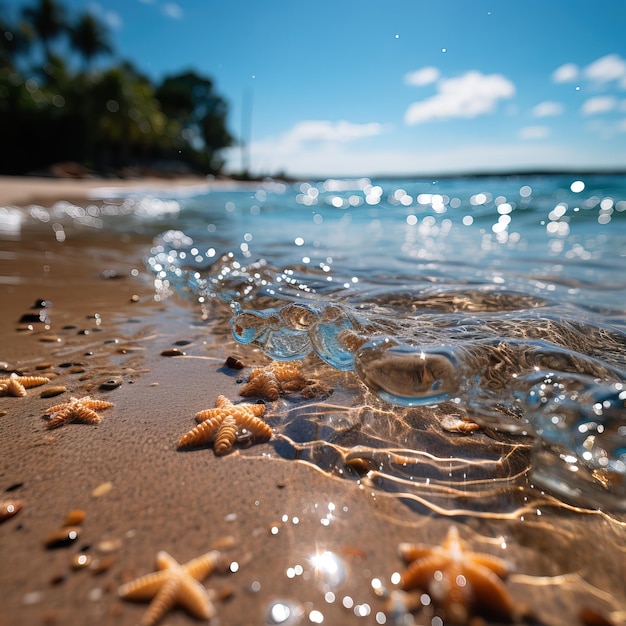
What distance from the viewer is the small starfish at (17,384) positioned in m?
2.66

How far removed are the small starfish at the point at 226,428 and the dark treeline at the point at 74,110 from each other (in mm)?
40516

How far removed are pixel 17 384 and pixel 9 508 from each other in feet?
3.88

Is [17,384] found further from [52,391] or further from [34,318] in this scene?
[34,318]

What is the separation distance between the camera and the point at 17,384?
2666mm

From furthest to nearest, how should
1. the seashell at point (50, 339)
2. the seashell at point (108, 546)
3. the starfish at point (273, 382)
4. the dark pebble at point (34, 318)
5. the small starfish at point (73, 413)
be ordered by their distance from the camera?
the dark pebble at point (34, 318) < the seashell at point (50, 339) < the starfish at point (273, 382) < the small starfish at point (73, 413) < the seashell at point (108, 546)

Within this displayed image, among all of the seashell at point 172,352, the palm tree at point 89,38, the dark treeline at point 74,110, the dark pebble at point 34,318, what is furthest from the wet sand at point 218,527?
the palm tree at point 89,38

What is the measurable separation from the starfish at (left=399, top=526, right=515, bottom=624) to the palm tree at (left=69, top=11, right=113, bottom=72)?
63889mm

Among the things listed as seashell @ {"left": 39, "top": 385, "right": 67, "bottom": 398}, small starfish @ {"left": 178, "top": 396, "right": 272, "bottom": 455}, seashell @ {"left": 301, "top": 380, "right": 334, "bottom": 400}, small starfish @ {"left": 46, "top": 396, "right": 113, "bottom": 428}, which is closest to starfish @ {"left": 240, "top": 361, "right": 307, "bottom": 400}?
seashell @ {"left": 301, "top": 380, "right": 334, "bottom": 400}

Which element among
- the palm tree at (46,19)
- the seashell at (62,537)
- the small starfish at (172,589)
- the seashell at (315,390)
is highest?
the palm tree at (46,19)

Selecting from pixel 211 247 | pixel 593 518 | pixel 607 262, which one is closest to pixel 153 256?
pixel 211 247

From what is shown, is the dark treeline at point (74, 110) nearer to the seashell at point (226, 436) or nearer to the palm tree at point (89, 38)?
the palm tree at point (89, 38)

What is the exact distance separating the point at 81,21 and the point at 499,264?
62.9 meters

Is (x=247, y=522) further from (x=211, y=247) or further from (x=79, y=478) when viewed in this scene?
(x=211, y=247)

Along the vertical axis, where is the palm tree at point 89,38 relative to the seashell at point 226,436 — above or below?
above
